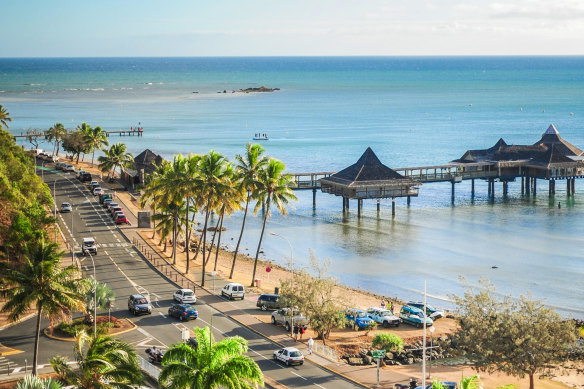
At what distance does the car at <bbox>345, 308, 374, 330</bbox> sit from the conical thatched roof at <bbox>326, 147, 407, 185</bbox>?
41415 mm

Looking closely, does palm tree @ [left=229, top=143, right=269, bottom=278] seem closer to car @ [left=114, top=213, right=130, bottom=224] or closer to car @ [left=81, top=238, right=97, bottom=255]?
car @ [left=81, top=238, right=97, bottom=255]

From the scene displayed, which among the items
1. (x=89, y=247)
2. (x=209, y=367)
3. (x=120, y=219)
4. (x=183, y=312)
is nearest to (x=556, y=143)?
(x=120, y=219)

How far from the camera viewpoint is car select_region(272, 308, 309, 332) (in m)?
52.8

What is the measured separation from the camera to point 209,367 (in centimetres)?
2964

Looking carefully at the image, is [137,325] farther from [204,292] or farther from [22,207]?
[22,207]

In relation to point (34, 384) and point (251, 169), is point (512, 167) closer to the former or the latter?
point (251, 169)

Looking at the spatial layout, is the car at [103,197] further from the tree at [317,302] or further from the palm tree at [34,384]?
the palm tree at [34,384]

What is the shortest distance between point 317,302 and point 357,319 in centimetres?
541

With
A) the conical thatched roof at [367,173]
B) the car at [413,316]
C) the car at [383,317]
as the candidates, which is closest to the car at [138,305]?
the car at [383,317]

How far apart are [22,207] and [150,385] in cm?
2795

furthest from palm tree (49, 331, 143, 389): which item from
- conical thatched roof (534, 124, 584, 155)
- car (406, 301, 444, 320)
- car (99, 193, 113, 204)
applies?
conical thatched roof (534, 124, 584, 155)

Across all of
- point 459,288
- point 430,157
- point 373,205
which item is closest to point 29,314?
point 459,288


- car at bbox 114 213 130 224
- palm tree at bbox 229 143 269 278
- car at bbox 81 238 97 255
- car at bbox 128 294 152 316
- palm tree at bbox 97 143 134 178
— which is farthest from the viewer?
palm tree at bbox 97 143 134 178

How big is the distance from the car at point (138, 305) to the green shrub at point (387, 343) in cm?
1562
